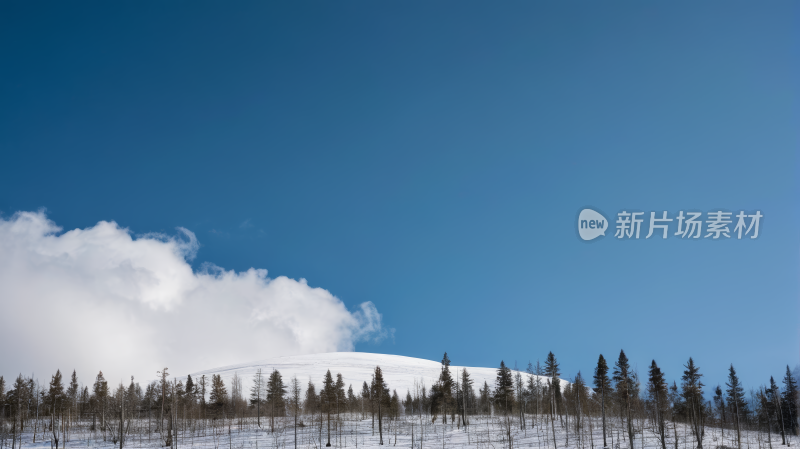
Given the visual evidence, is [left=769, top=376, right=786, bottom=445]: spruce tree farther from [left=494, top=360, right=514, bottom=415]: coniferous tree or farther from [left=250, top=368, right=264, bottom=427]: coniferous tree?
[left=250, top=368, right=264, bottom=427]: coniferous tree

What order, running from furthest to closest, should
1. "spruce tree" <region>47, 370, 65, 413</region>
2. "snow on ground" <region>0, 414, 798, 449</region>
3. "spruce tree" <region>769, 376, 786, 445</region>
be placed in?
→ 1. "spruce tree" <region>47, 370, 65, 413</region>
2. "spruce tree" <region>769, 376, 786, 445</region>
3. "snow on ground" <region>0, 414, 798, 449</region>

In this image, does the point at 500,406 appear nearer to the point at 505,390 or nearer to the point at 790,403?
the point at 505,390

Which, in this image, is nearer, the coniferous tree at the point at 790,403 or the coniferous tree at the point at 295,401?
the coniferous tree at the point at 295,401

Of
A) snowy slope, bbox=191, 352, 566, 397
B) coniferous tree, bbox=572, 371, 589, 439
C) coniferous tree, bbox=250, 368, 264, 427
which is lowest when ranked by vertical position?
snowy slope, bbox=191, 352, 566, 397

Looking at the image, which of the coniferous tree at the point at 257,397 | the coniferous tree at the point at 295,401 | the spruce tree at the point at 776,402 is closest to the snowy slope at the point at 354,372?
the coniferous tree at the point at 295,401

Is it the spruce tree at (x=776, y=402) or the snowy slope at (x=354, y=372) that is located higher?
the spruce tree at (x=776, y=402)

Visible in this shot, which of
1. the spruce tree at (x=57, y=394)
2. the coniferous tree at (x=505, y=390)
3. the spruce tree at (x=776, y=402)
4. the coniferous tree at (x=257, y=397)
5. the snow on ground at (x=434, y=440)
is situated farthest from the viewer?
the coniferous tree at (x=257, y=397)

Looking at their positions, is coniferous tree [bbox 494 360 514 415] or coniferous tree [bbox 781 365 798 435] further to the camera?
coniferous tree [bbox 494 360 514 415]

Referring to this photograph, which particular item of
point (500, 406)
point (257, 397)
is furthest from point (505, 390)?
point (257, 397)

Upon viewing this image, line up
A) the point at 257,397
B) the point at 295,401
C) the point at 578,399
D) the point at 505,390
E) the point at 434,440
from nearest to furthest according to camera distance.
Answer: the point at 578,399 → the point at 434,440 → the point at 295,401 → the point at 505,390 → the point at 257,397

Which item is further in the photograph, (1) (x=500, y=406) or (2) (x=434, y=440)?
(1) (x=500, y=406)

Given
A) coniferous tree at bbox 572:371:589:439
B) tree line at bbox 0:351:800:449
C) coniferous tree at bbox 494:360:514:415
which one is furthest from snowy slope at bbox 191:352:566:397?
coniferous tree at bbox 572:371:589:439

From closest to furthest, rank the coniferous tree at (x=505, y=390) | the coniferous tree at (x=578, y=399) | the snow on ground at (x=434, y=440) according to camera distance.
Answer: the snow on ground at (x=434, y=440) → the coniferous tree at (x=578, y=399) → the coniferous tree at (x=505, y=390)

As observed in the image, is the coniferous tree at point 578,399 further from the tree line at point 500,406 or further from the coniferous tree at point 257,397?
the coniferous tree at point 257,397
